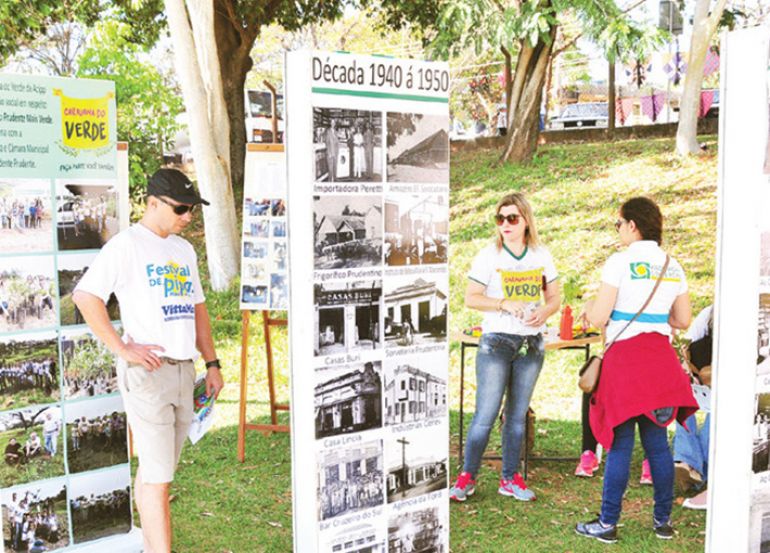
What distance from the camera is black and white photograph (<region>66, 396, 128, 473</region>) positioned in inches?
145

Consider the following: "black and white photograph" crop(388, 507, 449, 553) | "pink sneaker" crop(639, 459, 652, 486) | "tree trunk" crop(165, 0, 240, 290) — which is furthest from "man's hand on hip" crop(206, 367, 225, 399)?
"tree trunk" crop(165, 0, 240, 290)

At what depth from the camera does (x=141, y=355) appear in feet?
10.6

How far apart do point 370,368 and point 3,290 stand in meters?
1.51

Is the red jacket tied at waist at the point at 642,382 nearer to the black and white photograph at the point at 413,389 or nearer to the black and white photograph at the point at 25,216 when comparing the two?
the black and white photograph at the point at 413,389

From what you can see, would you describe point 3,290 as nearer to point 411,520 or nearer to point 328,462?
point 328,462

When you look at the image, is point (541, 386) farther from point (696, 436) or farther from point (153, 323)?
point (153, 323)

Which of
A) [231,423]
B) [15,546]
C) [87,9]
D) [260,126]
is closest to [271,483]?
[231,423]

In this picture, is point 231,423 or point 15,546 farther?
point 231,423

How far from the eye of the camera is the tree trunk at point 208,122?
8945 millimetres

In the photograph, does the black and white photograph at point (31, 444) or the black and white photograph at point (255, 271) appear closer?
the black and white photograph at point (31, 444)

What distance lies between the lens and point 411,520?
11.8ft

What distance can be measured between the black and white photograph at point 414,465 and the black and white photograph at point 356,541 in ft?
0.52

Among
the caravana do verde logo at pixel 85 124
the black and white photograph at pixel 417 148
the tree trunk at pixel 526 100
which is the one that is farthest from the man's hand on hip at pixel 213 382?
the tree trunk at pixel 526 100

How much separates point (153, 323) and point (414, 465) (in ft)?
4.00
